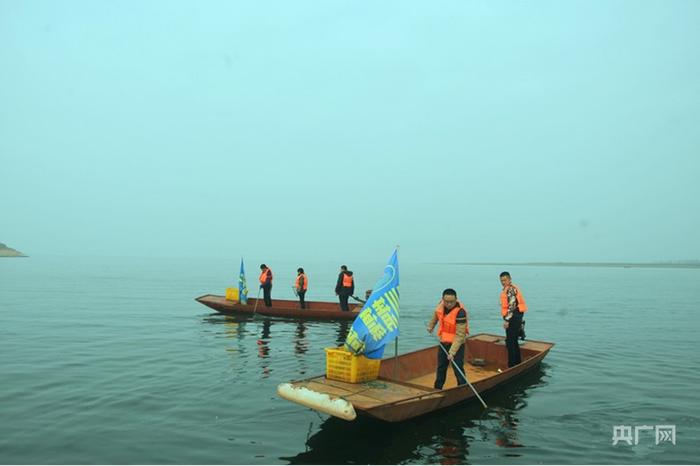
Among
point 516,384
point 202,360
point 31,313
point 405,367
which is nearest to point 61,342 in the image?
point 202,360

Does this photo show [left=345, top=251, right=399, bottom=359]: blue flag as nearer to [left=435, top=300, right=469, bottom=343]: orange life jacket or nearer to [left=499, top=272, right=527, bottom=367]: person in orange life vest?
[left=435, top=300, right=469, bottom=343]: orange life jacket

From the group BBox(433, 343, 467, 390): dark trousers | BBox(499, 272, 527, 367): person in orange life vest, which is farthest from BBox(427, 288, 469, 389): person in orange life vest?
BBox(499, 272, 527, 367): person in orange life vest

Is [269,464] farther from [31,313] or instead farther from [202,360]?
[31,313]

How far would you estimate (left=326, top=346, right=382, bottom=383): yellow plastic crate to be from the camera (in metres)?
9.07

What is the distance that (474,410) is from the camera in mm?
10211

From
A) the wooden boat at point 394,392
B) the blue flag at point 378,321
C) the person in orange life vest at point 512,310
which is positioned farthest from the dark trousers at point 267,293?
the blue flag at point 378,321

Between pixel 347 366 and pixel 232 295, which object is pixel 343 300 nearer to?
pixel 232 295

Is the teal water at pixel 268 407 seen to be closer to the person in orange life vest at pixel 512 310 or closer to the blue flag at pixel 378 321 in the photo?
the person in orange life vest at pixel 512 310

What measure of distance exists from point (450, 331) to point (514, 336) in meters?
3.40

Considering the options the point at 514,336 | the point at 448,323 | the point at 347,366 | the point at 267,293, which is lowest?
the point at 347,366

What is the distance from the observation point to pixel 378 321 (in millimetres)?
9508

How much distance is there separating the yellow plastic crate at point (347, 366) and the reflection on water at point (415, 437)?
0.83m
